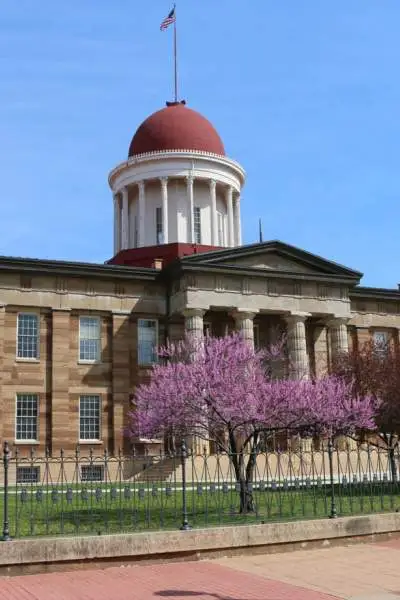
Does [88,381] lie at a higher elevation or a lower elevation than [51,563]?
higher

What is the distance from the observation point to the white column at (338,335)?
1655 inches

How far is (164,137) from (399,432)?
2849 centimetres

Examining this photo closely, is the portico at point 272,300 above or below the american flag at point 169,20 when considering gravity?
below

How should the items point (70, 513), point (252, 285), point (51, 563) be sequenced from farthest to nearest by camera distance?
point (252, 285) → point (70, 513) → point (51, 563)

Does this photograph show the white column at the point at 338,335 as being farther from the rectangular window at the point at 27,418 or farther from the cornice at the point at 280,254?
the rectangular window at the point at 27,418

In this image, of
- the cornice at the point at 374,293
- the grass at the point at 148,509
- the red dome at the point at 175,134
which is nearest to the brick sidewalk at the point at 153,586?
the grass at the point at 148,509


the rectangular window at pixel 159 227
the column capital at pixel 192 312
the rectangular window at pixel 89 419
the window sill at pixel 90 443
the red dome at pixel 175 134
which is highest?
the red dome at pixel 175 134

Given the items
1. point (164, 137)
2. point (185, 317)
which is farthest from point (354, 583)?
point (164, 137)

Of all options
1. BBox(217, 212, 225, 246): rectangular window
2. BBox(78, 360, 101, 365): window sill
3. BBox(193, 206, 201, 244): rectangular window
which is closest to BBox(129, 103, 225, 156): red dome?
BBox(193, 206, 201, 244): rectangular window

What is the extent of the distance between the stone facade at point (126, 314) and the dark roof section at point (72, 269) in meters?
0.05

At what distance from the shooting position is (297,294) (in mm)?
41531

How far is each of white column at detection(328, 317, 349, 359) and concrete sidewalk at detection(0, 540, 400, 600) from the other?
1115 inches

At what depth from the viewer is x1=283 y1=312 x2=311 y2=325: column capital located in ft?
135

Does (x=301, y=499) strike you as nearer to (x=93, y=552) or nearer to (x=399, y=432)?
(x=93, y=552)
